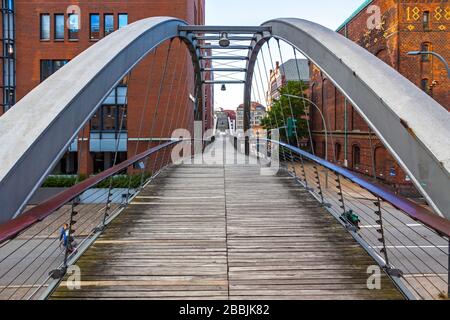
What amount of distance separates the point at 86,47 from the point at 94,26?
1461 millimetres

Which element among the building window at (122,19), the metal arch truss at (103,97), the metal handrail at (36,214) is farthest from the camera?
the building window at (122,19)

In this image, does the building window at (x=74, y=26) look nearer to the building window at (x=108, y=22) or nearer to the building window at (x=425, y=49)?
the building window at (x=108, y=22)

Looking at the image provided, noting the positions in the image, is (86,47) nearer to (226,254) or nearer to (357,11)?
(357,11)

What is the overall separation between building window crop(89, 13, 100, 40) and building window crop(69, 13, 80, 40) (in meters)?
0.80

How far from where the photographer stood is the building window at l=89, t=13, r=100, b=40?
24586 millimetres

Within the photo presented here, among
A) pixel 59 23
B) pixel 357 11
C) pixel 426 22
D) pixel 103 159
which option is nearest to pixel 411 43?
pixel 426 22

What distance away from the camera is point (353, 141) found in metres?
30.7

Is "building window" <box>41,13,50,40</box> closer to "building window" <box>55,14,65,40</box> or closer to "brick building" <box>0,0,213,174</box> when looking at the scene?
"brick building" <box>0,0,213,174</box>

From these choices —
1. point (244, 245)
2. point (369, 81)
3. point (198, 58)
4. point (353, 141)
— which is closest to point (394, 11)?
A: point (353, 141)

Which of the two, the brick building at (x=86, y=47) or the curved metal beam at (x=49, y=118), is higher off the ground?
the brick building at (x=86, y=47)

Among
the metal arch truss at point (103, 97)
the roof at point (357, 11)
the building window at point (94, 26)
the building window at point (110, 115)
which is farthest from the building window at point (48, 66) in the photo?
the metal arch truss at point (103, 97)

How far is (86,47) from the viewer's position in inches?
963

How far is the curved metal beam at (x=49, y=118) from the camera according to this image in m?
3.02

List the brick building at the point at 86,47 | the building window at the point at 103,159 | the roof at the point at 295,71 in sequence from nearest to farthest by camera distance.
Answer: the brick building at the point at 86,47, the building window at the point at 103,159, the roof at the point at 295,71
